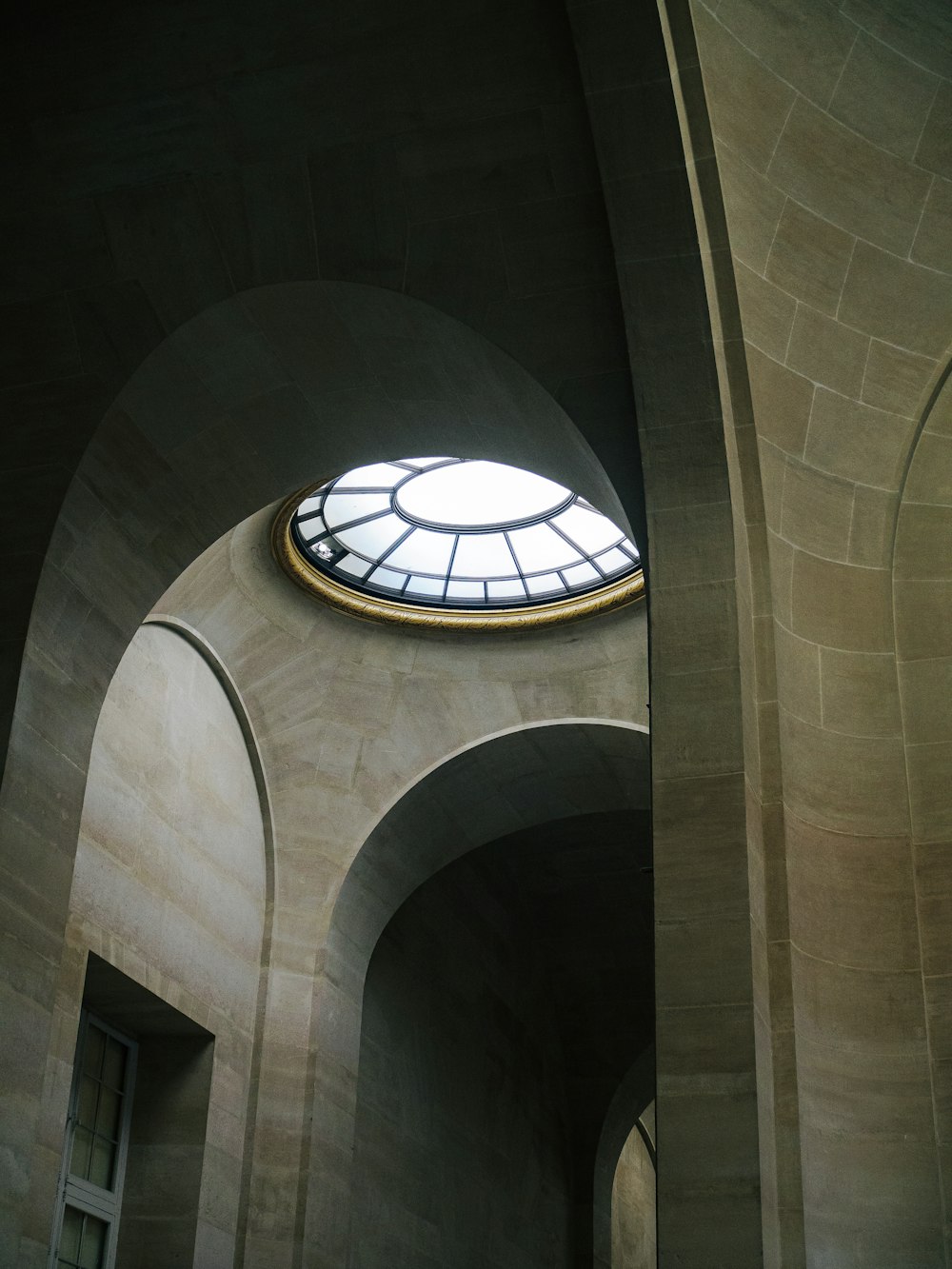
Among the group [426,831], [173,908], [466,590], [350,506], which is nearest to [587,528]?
[466,590]

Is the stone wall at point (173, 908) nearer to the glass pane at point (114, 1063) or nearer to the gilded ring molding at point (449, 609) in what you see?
the glass pane at point (114, 1063)

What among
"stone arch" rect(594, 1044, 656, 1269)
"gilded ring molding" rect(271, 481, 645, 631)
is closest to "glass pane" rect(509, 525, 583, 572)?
"gilded ring molding" rect(271, 481, 645, 631)

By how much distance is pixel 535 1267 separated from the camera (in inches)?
740

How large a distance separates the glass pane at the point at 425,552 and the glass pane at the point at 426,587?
4.4 inches

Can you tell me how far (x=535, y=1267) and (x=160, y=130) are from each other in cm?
1489

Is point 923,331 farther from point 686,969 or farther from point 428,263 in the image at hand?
point 686,969

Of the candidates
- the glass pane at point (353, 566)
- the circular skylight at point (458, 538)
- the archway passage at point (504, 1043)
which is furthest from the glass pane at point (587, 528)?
the archway passage at point (504, 1043)

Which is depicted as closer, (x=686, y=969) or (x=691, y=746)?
(x=686, y=969)

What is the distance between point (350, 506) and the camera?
14.2 meters

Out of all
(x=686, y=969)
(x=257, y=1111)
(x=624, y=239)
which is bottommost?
(x=686, y=969)

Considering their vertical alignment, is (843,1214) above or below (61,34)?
below

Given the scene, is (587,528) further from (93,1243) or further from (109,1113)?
(93,1243)

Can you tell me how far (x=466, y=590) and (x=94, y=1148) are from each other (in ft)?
20.2

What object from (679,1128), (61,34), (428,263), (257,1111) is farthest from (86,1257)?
(61,34)
